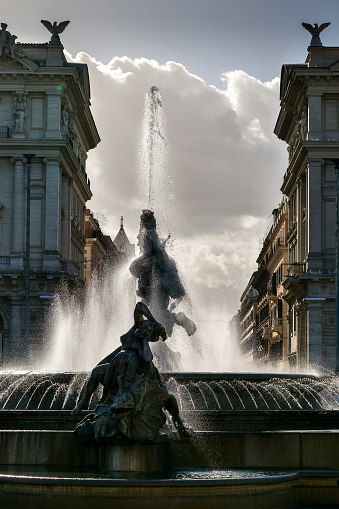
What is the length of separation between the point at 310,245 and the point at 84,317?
15795 mm

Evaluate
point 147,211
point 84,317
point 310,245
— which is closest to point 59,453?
point 147,211

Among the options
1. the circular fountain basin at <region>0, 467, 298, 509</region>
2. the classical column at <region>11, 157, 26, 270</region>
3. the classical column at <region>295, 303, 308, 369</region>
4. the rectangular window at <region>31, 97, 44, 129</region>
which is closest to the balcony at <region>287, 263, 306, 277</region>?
the classical column at <region>295, 303, 308, 369</region>

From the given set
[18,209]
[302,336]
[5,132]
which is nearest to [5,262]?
[18,209]

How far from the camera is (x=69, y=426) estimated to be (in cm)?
1673

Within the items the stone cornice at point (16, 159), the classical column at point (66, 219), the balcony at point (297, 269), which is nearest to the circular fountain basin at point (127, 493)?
the balcony at point (297, 269)

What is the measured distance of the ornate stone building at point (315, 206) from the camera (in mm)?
57344

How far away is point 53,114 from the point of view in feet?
199

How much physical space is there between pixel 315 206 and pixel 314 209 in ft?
0.62

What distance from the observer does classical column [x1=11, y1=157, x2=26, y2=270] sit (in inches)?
2335

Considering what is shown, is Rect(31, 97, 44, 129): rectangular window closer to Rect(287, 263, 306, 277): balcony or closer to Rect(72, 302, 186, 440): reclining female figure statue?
Rect(287, 263, 306, 277): balcony

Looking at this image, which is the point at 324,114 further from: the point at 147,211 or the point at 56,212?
the point at 147,211

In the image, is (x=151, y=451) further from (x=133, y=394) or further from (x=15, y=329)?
(x=15, y=329)

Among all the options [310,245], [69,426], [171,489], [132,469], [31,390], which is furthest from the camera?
[310,245]

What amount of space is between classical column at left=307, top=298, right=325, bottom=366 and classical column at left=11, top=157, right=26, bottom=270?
17343 mm
